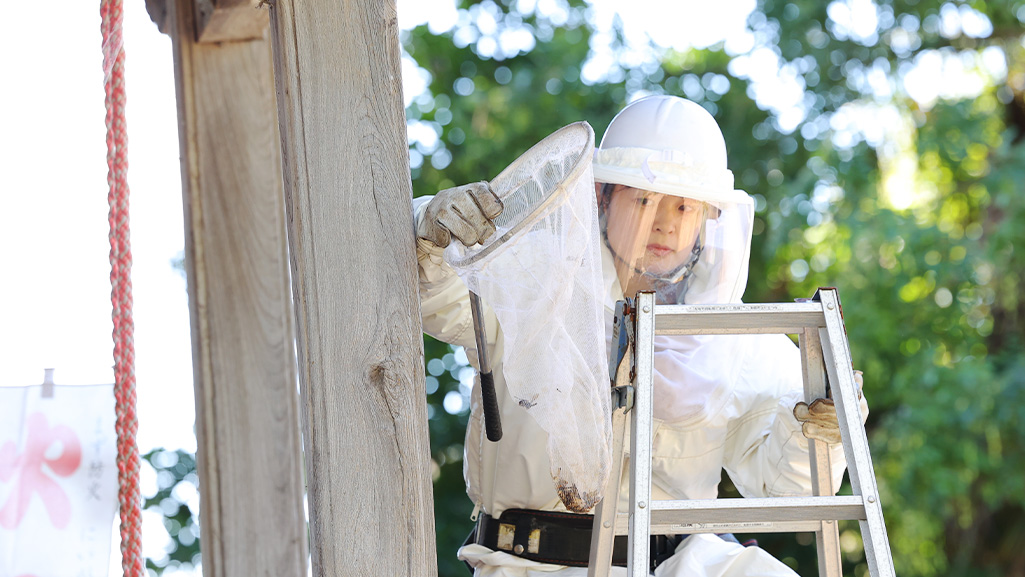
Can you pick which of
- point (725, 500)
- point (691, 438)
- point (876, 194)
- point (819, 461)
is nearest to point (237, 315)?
point (691, 438)

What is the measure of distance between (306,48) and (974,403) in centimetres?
517

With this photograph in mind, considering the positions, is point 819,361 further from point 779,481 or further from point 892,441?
point 892,441

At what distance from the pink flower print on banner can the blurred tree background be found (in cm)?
480

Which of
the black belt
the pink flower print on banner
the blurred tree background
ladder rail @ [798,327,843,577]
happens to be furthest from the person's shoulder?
the blurred tree background

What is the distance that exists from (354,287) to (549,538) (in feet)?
2.51

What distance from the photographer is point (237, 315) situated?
7.42ft

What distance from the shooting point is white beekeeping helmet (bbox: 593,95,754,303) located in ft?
6.97

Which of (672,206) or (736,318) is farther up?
(672,206)

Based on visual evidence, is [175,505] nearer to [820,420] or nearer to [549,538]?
[549,538]

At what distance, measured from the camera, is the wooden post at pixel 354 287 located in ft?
5.25

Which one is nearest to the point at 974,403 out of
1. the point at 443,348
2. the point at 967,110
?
the point at 967,110

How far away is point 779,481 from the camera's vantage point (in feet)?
7.26

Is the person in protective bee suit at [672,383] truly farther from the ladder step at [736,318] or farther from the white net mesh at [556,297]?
the white net mesh at [556,297]

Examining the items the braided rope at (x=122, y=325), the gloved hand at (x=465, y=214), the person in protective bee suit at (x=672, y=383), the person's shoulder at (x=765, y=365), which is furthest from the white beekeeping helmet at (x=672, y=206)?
the braided rope at (x=122, y=325)
